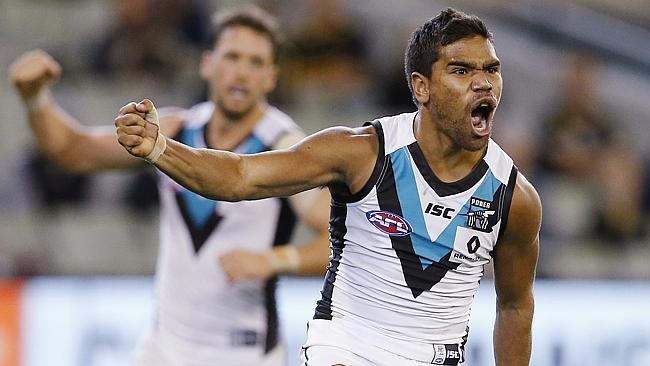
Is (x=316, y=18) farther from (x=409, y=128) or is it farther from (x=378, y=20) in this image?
(x=409, y=128)

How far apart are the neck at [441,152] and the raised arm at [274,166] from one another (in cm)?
21

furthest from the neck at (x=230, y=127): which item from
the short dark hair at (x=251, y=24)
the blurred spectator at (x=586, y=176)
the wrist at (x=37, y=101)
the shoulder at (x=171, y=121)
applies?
the blurred spectator at (x=586, y=176)

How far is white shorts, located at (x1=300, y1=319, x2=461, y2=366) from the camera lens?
504 cm

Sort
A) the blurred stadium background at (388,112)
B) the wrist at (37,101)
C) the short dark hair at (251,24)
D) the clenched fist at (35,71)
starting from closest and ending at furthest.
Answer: the clenched fist at (35,71) < the wrist at (37,101) < the short dark hair at (251,24) < the blurred stadium background at (388,112)

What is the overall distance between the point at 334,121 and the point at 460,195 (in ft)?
20.8

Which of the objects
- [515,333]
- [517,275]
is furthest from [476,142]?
[515,333]

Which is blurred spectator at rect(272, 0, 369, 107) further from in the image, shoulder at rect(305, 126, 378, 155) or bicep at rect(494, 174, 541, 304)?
shoulder at rect(305, 126, 378, 155)

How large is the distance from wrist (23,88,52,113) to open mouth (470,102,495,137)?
101 inches

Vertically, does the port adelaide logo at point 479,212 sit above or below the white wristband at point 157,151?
below

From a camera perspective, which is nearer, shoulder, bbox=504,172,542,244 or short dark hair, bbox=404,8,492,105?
short dark hair, bbox=404,8,492,105

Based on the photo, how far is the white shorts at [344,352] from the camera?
5039 millimetres

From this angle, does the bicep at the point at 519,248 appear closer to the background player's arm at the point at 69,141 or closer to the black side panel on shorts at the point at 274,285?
the black side panel on shorts at the point at 274,285

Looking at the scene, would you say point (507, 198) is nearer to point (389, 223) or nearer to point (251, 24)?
point (389, 223)

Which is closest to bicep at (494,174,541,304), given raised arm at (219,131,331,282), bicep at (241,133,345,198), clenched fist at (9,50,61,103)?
bicep at (241,133,345,198)
